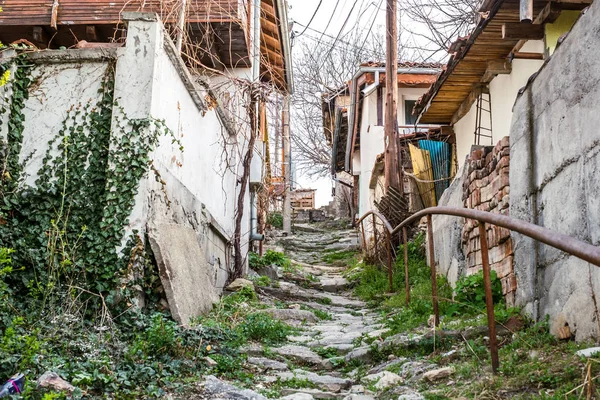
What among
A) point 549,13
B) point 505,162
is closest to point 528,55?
point 549,13

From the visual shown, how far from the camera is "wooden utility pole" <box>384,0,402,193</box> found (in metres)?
10.2

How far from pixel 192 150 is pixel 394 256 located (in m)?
4.29

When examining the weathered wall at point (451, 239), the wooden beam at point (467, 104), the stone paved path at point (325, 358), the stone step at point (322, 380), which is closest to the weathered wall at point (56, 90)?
the stone paved path at point (325, 358)

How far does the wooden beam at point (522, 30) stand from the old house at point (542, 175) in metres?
0.01

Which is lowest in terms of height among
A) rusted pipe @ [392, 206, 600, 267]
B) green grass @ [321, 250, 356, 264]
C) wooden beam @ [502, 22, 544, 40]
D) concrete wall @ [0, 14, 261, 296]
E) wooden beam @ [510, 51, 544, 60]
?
green grass @ [321, 250, 356, 264]

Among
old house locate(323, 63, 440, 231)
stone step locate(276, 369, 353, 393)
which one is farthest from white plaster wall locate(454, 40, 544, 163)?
stone step locate(276, 369, 353, 393)

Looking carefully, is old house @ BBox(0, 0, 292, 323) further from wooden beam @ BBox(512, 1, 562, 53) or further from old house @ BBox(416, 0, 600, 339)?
wooden beam @ BBox(512, 1, 562, 53)

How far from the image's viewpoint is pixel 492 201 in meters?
5.30

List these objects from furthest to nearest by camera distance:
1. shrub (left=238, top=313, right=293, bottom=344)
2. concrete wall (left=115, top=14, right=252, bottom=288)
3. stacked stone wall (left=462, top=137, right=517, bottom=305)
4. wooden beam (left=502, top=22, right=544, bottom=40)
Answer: wooden beam (left=502, top=22, right=544, bottom=40) → shrub (left=238, top=313, right=293, bottom=344) → concrete wall (left=115, top=14, right=252, bottom=288) → stacked stone wall (left=462, top=137, right=517, bottom=305)

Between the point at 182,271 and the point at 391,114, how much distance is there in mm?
6095

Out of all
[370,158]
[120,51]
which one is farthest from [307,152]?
[120,51]

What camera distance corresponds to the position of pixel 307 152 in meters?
27.1

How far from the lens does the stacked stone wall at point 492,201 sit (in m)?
4.72

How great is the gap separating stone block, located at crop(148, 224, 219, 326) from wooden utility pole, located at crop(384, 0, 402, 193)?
190 inches
